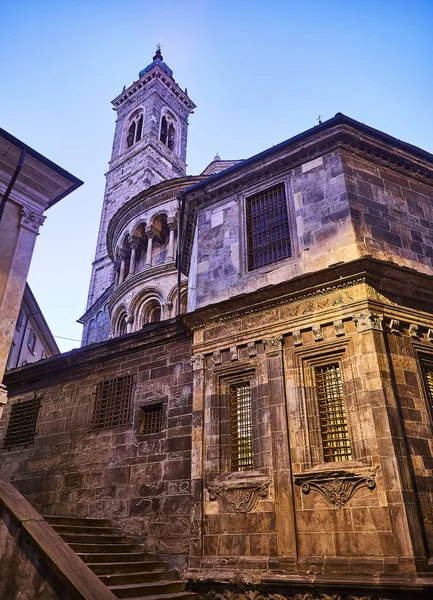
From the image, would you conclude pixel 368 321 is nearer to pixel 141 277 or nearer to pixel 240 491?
pixel 240 491

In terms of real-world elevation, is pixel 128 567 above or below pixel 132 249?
below

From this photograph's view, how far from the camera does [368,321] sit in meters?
8.68

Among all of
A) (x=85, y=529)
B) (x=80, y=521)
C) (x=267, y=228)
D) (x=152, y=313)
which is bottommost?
(x=85, y=529)

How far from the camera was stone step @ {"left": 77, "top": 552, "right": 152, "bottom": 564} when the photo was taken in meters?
8.55

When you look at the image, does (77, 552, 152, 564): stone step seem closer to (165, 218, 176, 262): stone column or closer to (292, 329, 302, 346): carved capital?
(292, 329, 302, 346): carved capital

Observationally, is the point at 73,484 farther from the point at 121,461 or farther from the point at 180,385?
the point at 180,385

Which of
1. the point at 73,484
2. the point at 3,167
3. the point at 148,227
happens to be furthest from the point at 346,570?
the point at 148,227

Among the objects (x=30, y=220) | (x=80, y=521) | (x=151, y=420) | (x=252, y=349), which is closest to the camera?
(x=252, y=349)

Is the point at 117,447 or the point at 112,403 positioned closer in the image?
the point at 117,447

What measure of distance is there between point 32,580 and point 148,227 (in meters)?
19.9

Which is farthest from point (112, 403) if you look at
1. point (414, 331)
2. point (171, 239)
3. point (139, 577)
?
point (171, 239)

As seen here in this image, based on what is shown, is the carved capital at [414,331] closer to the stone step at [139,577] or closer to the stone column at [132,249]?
the stone step at [139,577]

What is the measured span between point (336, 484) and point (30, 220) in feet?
26.5

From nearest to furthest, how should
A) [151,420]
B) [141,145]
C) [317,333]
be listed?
[317,333], [151,420], [141,145]
